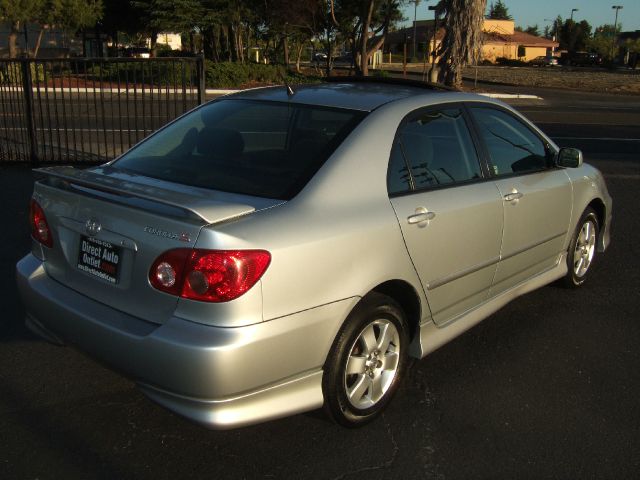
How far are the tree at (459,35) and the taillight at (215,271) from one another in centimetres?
1924

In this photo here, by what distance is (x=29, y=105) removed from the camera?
31.1 ft

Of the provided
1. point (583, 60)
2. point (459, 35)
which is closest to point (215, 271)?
point (459, 35)

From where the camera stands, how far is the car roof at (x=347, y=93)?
371 centimetres

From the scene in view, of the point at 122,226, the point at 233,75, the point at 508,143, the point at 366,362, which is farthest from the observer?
the point at 233,75

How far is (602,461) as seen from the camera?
123 inches

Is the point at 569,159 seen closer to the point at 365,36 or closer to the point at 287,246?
the point at 287,246

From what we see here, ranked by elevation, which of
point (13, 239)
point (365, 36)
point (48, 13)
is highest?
point (48, 13)

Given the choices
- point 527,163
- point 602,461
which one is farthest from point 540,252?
point 602,461

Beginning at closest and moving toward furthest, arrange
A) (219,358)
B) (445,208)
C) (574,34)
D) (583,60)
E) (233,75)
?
(219,358) → (445,208) → (233,75) → (583,60) → (574,34)

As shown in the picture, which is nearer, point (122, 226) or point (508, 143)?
point (122, 226)

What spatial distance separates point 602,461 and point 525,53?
96446 mm

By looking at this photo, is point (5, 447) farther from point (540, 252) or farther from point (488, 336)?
point (540, 252)

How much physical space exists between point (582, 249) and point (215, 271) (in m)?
3.58

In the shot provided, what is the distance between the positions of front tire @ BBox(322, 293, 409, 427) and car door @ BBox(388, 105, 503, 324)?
1.01 feet
